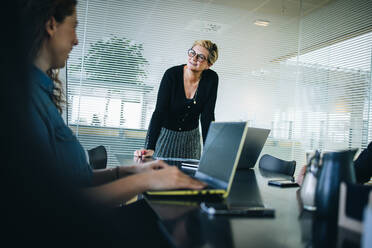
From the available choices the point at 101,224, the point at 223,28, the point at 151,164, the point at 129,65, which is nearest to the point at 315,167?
the point at 151,164

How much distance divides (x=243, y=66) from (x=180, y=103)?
2.29 m

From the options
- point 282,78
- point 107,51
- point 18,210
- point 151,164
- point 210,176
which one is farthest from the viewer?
point 282,78

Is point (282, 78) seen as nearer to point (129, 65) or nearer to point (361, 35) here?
point (361, 35)

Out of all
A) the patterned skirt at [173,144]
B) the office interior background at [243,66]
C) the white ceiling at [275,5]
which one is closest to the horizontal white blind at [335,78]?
the office interior background at [243,66]

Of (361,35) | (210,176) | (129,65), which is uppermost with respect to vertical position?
(361,35)

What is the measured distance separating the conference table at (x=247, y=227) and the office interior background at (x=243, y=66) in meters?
3.22

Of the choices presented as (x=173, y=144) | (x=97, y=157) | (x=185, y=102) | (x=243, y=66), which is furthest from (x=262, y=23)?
(x=97, y=157)

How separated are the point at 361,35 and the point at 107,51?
3335 mm

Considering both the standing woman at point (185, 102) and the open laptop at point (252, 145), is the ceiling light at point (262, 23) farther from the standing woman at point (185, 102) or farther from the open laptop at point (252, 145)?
the open laptop at point (252, 145)

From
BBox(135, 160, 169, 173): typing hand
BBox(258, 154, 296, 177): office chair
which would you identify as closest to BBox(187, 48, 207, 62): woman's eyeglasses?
BBox(258, 154, 296, 177): office chair

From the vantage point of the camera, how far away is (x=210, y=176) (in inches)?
49.0

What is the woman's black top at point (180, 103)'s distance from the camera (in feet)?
8.39

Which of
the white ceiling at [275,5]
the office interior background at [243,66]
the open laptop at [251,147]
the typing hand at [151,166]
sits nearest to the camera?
the typing hand at [151,166]

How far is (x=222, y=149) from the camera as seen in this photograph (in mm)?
1216
